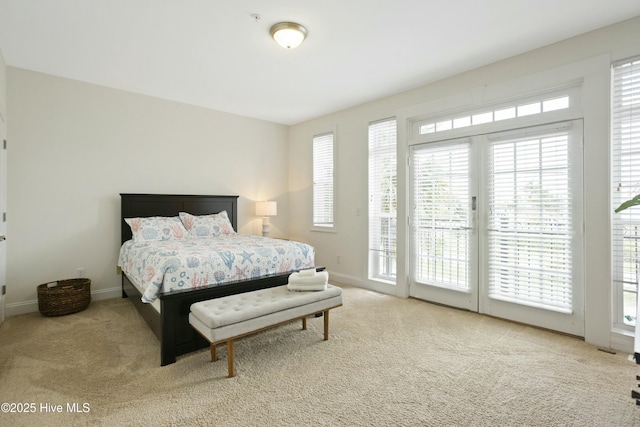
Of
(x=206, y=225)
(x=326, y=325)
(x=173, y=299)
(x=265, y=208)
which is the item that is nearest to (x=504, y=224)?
(x=326, y=325)

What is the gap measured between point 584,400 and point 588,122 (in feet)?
7.19

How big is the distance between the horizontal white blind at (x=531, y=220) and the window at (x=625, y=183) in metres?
0.32

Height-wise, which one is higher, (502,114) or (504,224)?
(502,114)

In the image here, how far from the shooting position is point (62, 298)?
3406 mm

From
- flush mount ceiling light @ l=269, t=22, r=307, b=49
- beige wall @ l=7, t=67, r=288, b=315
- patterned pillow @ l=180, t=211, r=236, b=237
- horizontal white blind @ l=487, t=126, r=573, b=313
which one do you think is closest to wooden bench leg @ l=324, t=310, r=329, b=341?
horizontal white blind @ l=487, t=126, r=573, b=313

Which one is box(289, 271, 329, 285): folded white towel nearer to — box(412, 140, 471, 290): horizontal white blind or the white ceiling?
box(412, 140, 471, 290): horizontal white blind

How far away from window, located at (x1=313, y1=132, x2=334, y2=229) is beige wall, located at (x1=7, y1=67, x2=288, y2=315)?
4.84ft

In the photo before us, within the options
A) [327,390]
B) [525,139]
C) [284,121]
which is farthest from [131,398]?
[284,121]

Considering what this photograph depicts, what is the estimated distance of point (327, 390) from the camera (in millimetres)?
2041

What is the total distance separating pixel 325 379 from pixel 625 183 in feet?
9.35

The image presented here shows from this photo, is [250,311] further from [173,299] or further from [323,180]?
[323,180]

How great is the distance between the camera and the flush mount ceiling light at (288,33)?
2646 millimetres

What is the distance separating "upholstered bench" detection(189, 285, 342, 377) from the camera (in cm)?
214

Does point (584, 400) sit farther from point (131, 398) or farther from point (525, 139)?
point (131, 398)
